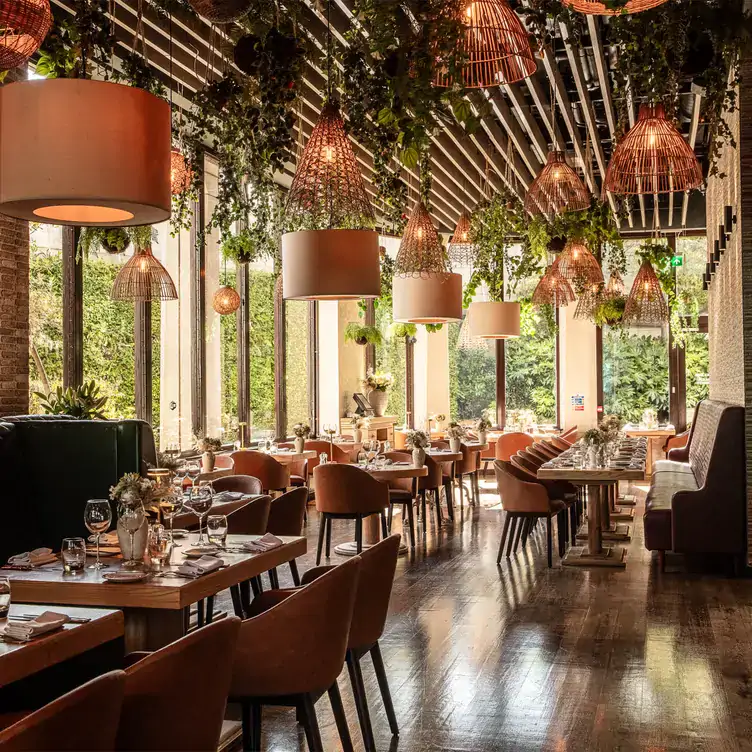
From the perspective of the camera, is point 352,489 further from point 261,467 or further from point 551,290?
point 551,290

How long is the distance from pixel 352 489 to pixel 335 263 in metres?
2.92

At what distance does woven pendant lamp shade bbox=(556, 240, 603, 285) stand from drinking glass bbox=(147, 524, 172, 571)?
5834 mm

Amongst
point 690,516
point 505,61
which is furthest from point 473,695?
point 690,516

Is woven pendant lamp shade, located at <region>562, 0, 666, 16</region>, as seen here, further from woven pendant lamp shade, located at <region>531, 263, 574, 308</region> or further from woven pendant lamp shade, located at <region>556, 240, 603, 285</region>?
woven pendant lamp shade, located at <region>531, 263, 574, 308</region>

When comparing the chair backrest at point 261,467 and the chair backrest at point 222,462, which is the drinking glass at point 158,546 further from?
the chair backrest at point 222,462

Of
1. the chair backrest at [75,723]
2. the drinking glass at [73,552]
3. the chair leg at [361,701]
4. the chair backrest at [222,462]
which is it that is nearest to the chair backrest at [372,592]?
the chair leg at [361,701]

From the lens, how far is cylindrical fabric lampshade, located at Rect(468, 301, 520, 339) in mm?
9719

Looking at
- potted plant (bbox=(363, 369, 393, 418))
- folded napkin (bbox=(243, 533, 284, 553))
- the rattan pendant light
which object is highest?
A: the rattan pendant light

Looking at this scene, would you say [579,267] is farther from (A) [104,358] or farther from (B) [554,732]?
(B) [554,732]

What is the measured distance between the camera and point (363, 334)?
528 inches

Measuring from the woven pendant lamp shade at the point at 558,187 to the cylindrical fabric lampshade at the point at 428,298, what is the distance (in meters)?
0.92

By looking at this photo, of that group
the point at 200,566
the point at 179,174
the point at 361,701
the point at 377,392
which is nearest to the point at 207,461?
the point at 179,174

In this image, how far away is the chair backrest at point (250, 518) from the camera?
523 cm

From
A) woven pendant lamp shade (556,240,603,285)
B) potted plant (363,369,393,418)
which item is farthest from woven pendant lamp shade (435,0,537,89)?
potted plant (363,369,393,418)
